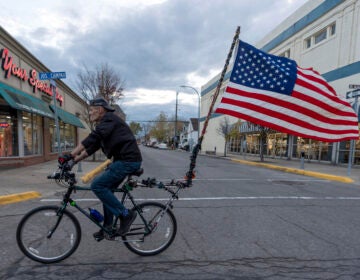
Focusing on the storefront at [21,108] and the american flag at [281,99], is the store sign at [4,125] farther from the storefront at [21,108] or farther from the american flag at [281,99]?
the american flag at [281,99]

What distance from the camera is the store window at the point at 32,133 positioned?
12398 mm

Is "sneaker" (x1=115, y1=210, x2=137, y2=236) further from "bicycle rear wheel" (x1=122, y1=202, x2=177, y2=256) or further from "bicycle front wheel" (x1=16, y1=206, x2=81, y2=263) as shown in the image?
"bicycle front wheel" (x1=16, y1=206, x2=81, y2=263)

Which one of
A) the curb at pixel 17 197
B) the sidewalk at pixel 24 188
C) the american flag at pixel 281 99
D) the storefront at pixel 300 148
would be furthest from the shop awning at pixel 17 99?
the storefront at pixel 300 148

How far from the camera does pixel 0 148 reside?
10820mm

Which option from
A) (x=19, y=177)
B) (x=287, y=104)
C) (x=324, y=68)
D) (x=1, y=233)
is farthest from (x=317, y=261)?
(x=324, y=68)

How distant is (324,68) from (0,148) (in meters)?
20.6

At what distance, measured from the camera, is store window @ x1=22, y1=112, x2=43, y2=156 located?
12398 mm

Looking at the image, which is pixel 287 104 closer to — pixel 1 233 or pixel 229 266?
pixel 229 266

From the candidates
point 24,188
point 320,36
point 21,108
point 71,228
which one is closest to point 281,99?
point 71,228

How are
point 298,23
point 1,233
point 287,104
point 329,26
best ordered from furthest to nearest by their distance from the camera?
point 298,23 < point 329,26 < point 287,104 < point 1,233

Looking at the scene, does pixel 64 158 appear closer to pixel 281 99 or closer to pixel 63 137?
pixel 281 99

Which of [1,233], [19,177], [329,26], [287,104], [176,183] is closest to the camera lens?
[176,183]

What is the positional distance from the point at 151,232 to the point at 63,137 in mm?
Answer: 18010

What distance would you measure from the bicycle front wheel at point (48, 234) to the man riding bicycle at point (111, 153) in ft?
1.24
